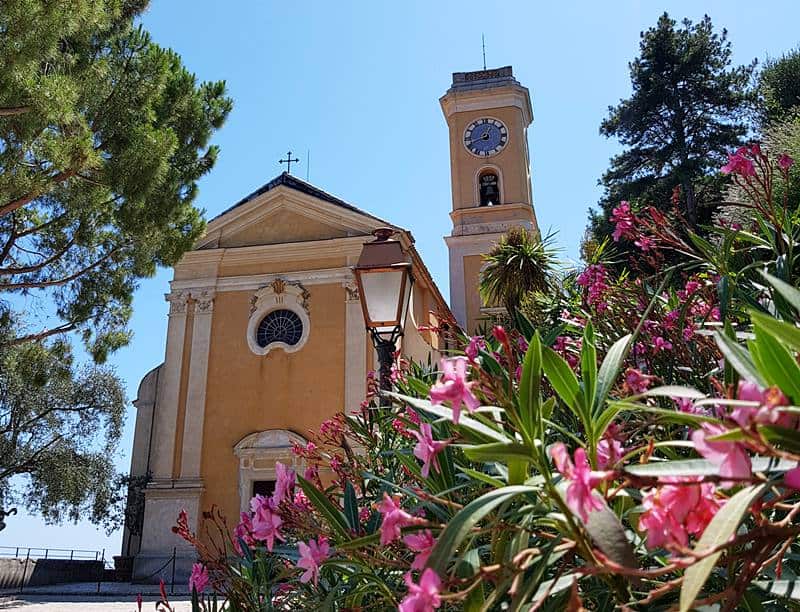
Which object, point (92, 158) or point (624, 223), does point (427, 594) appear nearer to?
point (624, 223)

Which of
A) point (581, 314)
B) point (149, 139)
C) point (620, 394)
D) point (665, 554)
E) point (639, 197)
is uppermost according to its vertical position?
point (639, 197)

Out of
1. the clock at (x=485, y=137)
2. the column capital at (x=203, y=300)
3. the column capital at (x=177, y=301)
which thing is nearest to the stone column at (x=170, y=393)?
the column capital at (x=177, y=301)

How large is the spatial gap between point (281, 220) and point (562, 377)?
668 inches

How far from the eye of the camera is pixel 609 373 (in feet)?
3.85

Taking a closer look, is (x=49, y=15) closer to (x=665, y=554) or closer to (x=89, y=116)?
(x=89, y=116)

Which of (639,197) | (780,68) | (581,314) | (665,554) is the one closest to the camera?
(665,554)

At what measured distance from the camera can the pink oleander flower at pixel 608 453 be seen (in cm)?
98

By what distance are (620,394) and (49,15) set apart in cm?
683

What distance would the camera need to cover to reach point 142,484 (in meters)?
15.9

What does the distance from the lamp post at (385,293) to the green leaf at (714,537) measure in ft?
11.3

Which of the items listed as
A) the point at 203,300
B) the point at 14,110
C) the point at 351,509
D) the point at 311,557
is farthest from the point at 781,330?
the point at 203,300

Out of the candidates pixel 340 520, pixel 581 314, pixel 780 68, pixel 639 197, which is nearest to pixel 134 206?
pixel 581 314

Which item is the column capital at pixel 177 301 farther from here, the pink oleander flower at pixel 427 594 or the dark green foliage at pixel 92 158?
the pink oleander flower at pixel 427 594

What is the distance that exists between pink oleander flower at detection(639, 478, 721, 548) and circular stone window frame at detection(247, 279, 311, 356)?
15.5 meters
